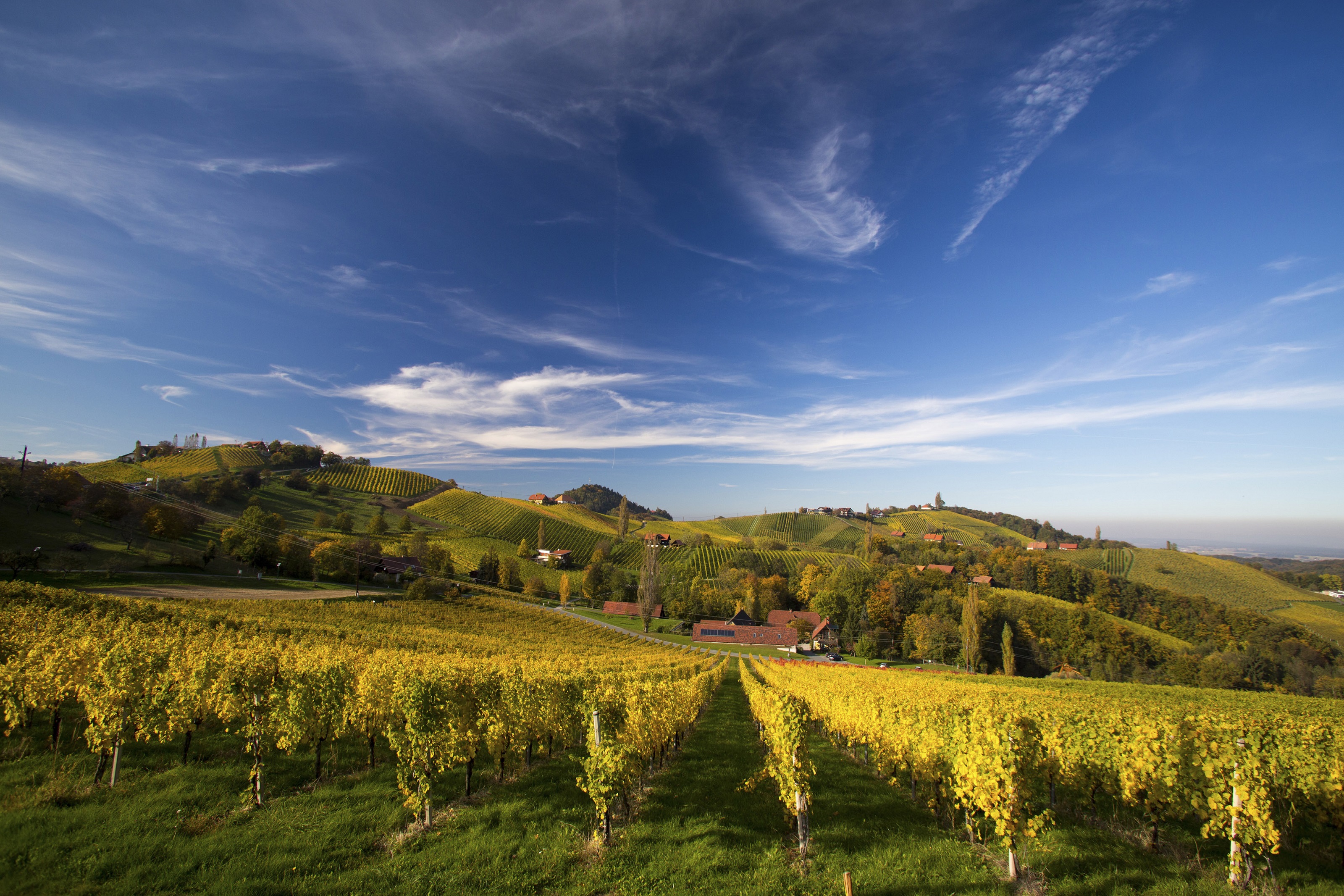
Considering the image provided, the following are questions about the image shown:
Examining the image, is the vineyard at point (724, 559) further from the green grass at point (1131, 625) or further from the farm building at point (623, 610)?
the green grass at point (1131, 625)

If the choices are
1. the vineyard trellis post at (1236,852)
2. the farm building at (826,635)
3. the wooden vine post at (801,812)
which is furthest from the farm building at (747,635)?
the wooden vine post at (801,812)

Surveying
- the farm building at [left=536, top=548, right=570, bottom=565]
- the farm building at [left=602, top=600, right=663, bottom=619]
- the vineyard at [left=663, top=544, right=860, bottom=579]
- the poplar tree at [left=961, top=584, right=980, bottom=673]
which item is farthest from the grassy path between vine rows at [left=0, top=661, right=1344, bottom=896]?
the farm building at [left=536, top=548, right=570, bottom=565]

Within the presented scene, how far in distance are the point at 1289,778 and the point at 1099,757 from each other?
398cm

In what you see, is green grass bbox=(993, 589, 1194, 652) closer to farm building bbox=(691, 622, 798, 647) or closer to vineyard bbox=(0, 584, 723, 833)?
farm building bbox=(691, 622, 798, 647)

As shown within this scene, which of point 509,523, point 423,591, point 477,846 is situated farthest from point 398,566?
point 477,846

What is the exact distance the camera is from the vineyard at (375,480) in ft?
431

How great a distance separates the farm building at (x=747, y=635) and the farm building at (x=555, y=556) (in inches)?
1602

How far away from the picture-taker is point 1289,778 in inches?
459

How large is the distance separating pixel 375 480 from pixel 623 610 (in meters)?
101

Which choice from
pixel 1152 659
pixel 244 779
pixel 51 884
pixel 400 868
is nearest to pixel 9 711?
pixel 244 779

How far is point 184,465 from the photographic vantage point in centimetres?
11238

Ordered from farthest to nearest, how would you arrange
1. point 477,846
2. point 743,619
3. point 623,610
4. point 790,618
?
point 623,610, point 743,619, point 790,618, point 477,846

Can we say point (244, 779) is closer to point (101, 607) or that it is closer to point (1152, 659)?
point (101, 607)

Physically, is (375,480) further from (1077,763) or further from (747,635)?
(1077,763)
